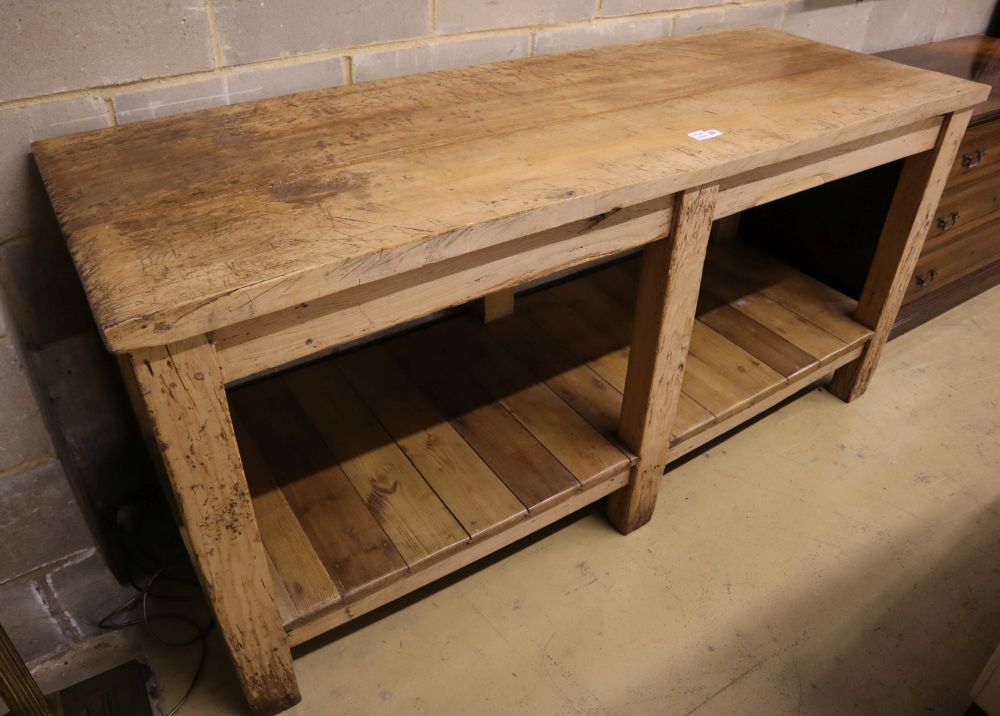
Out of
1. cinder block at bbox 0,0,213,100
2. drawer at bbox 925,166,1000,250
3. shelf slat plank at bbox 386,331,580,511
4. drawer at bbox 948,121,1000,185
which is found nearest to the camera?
cinder block at bbox 0,0,213,100

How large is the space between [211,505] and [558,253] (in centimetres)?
62

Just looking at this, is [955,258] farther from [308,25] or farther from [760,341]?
[308,25]

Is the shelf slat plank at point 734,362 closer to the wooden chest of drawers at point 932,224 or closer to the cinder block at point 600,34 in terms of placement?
the wooden chest of drawers at point 932,224

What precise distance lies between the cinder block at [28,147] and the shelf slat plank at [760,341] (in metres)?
Answer: 1.48

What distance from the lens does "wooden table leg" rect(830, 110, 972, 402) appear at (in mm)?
1682

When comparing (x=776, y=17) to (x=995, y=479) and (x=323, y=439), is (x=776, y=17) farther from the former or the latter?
(x=323, y=439)

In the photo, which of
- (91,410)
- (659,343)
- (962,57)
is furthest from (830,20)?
(91,410)

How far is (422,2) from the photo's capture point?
60.2 inches

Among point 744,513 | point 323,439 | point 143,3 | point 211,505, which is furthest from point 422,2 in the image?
point 744,513

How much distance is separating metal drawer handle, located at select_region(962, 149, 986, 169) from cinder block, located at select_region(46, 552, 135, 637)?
2313mm

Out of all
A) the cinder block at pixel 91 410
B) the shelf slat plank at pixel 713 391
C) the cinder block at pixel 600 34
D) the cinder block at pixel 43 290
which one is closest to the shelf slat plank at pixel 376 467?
the cinder block at pixel 91 410

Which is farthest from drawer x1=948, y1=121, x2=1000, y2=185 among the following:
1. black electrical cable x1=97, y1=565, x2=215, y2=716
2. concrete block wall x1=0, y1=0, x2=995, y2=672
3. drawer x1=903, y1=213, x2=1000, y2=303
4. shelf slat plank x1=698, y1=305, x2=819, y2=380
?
black electrical cable x1=97, y1=565, x2=215, y2=716

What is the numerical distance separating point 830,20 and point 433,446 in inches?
72.9

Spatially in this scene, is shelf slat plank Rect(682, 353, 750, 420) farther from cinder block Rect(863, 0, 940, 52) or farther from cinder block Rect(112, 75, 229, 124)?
cinder block Rect(863, 0, 940, 52)
